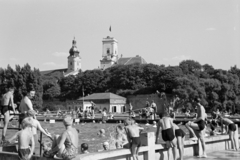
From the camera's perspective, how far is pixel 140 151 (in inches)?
301

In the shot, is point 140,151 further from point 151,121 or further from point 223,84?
point 223,84

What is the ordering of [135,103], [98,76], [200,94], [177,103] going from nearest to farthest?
1. [200,94]
2. [177,103]
3. [135,103]
4. [98,76]

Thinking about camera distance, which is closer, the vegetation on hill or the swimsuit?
the swimsuit

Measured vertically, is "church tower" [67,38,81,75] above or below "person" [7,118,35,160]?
above

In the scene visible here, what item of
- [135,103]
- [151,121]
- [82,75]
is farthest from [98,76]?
[151,121]

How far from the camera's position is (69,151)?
5.81 meters

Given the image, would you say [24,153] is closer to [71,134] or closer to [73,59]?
[71,134]

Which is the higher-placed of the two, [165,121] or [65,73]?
[65,73]

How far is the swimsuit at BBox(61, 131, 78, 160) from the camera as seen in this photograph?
577cm

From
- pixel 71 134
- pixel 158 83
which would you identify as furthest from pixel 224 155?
pixel 158 83

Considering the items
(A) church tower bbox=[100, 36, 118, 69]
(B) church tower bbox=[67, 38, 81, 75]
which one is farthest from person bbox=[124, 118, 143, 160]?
(B) church tower bbox=[67, 38, 81, 75]

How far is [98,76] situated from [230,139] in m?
95.2

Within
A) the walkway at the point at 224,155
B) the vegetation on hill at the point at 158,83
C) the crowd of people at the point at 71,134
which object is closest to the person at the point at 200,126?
the crowd of people at the point at 71,134

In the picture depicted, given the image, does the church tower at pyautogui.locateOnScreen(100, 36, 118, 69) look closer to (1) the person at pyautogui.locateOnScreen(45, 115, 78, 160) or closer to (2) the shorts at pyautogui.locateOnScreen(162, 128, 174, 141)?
(2) the shorts at pyautogui.locateOnScreen(162, 128, 174, 141)
